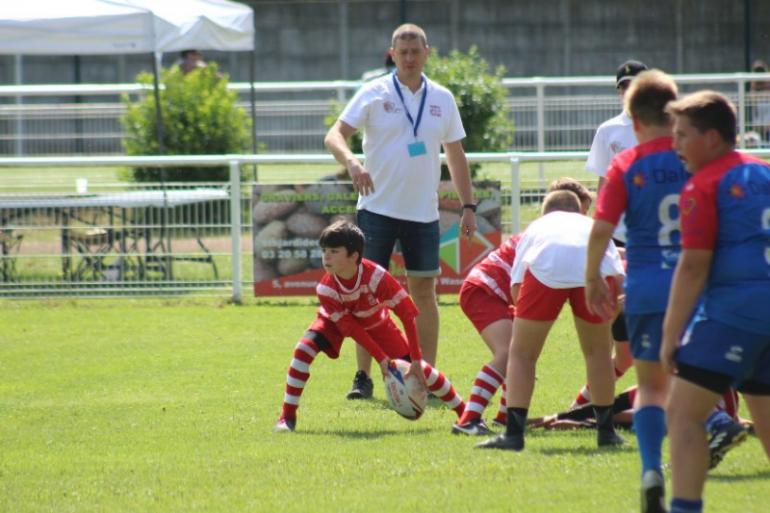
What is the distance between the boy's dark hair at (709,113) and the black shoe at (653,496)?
1.26 metres

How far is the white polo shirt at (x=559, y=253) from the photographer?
677cm

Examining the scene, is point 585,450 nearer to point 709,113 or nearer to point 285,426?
point 285,426

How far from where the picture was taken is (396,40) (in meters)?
8.80

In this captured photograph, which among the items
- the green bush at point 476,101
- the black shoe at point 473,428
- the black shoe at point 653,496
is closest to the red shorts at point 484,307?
the black shoe at point 473,428

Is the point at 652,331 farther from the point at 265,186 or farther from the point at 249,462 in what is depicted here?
the point at 265,186

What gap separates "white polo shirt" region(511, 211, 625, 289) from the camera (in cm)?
677

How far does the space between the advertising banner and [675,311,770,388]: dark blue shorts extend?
870 cm

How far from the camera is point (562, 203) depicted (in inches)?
283

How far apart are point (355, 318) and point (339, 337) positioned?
5.7 inches

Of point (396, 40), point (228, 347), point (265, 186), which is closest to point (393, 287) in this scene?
point (396, 40)

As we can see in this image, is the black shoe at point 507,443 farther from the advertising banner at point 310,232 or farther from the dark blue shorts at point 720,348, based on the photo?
the advertising banner at point 310,232

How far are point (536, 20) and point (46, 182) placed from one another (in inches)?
507

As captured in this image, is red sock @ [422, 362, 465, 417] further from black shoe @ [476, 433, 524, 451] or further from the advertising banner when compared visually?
the advertising banner

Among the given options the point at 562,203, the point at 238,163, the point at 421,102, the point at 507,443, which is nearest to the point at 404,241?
the point at 421,102
